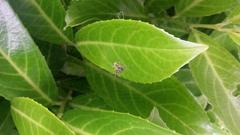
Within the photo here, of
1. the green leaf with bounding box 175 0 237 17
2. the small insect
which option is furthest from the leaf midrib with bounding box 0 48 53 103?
the green leaf with bounding box 175 0 237 17

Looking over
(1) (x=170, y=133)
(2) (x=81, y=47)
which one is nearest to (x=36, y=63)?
(2) (x=81, y=47)

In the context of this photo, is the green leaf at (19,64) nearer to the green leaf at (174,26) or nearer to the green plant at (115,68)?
the green plant at (115,68)

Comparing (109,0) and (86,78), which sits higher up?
(109,0)

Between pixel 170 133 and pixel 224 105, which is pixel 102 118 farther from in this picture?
pixel 224 105

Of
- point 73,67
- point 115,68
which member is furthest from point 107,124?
point 73,67

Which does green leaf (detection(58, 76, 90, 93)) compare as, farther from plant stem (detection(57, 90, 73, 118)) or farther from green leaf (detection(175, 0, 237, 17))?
green leaf (detection(175, 0, 237, 17))

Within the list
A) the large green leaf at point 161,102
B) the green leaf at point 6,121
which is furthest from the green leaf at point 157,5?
the green leaf at point 6,121
